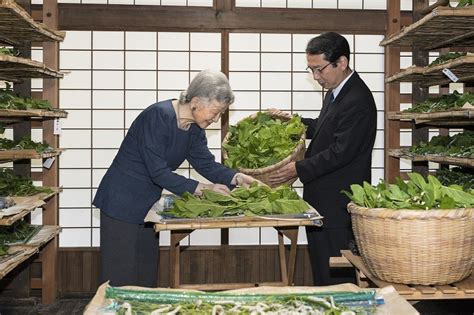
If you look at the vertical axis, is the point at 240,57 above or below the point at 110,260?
above

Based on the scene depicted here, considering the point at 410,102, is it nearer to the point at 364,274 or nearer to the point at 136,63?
the point at 136,63

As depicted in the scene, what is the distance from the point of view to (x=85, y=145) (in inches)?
265

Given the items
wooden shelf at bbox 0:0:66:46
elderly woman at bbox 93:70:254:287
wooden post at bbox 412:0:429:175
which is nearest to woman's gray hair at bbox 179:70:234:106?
elderly woman at bbox 93:70:254:287

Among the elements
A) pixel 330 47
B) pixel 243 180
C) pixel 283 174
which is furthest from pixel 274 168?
pixel 330 47

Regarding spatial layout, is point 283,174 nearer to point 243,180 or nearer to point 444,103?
point 243,180

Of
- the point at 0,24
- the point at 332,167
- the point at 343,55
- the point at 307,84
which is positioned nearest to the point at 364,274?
the point at 332,167

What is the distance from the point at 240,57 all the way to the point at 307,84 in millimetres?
736

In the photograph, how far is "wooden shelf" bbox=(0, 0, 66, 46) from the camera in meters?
4.48

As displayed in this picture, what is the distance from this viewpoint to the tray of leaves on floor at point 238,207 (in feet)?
13.0

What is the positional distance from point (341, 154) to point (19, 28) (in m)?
2.75

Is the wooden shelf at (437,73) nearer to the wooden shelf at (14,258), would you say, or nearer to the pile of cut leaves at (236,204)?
the pile of cut leaves at (236,204)

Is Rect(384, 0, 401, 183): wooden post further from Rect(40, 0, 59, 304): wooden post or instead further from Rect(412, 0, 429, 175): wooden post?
Rect(40, 0, 59, 304): wooden post

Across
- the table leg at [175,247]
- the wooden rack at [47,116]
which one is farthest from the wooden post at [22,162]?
the table leg at [175,247]

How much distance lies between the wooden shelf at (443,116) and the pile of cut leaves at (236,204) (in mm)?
1249
